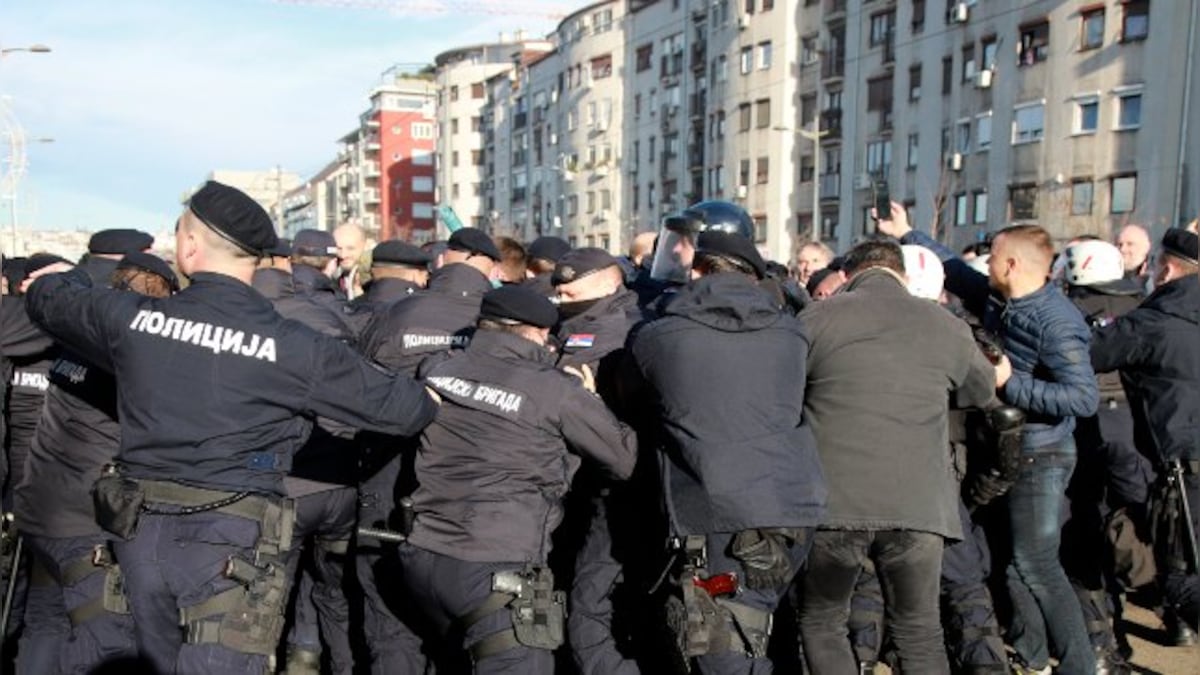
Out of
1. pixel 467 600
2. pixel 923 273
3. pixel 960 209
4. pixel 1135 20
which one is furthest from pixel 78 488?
pixel 960 209

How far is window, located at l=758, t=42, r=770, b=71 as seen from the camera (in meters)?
47.2

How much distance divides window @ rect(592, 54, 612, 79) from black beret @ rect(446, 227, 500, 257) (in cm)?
5556

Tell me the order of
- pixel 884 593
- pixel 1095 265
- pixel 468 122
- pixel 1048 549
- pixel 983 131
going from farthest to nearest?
pixel 468 122 → pixel 983 131 → pixel 1095 265 → pixel 1048 549 → pixel 884 593

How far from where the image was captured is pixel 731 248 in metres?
4.39

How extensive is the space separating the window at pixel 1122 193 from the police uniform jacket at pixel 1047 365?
29.3m

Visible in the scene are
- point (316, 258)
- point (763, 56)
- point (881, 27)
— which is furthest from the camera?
point (763, 56)

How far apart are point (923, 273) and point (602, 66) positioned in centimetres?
5788

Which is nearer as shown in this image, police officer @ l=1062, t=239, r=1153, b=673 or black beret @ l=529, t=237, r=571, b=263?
police officer @ l=1062, t=239, r=1153, b=673

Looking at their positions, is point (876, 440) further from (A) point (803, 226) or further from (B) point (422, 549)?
(A) point (803, 226)

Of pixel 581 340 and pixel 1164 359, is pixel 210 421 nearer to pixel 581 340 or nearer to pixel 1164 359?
pixel 581 340

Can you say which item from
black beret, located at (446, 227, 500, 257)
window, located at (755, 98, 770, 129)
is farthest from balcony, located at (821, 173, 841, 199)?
black beret, located at (446, 227, 500, 257)

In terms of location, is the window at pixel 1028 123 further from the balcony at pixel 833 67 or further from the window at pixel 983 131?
the balcony at pixel 833 67

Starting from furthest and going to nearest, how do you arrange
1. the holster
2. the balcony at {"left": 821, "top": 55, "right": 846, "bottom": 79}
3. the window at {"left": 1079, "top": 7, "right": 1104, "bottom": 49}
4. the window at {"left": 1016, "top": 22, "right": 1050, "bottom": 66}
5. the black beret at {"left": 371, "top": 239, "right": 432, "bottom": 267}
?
the balcony at {"left": 821, "top": 55, "right": 846, "bottom": 79}, the window at {"left": 1016, "top": 22, "right": 1050, "bottom": 66}, the window at {"left": 1079, "top": 7, "right": 1104, "bottom": 49}, the black beret at {"left": 371, "top": 239, "right": 432, "bottom": 267}, the holster

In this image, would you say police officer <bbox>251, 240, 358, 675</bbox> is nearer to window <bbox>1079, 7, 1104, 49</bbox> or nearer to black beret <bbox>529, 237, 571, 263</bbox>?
black beret <bbox>529, 237, 571, 263</bbox>
